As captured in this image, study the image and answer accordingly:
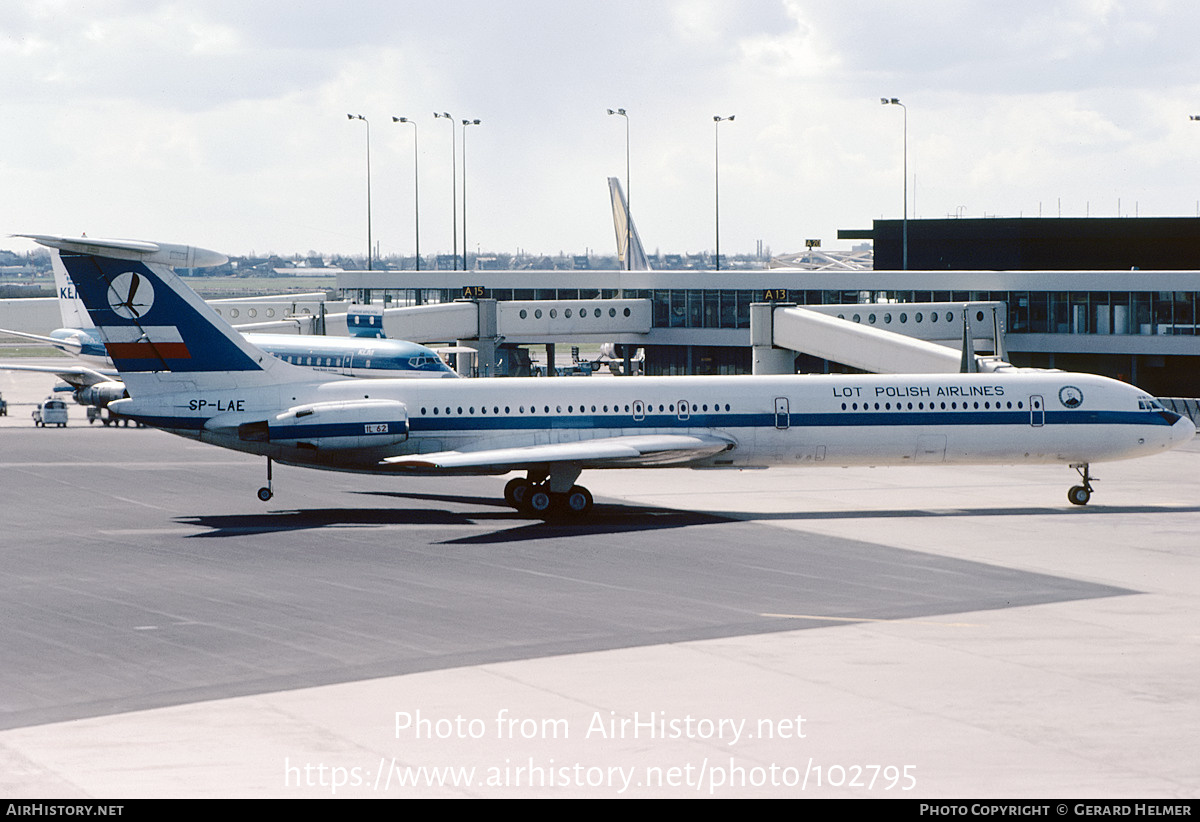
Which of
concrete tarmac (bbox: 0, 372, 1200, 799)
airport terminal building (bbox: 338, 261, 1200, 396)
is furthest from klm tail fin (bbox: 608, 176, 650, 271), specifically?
concrete tarmac (bbox: 0, 372, 1200, 799)

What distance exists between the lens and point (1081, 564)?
3198 cm

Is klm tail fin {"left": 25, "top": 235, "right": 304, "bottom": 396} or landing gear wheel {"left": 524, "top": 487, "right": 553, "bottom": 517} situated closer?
klm tail fin {"left": 25, "top": 235, "right": 304, "bottom": 396}

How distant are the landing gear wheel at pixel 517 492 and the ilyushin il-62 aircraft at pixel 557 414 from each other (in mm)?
61

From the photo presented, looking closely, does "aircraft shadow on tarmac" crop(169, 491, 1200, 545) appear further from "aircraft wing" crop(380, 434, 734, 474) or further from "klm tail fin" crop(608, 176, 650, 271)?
"klm tail fin" crop(608, 176, 650, 271)

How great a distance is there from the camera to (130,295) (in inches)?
1507

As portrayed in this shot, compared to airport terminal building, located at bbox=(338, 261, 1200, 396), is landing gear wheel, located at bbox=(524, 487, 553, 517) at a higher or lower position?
lower

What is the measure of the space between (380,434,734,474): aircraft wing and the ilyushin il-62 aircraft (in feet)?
0.21

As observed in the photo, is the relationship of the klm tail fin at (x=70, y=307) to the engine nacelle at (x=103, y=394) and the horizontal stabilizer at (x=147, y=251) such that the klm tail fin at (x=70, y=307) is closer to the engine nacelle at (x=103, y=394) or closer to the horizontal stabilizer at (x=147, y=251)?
the engine nacelle at (x=103, y=394)

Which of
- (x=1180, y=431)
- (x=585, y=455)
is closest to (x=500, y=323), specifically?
(x=585, y=455)

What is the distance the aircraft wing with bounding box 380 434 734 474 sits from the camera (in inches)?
1492

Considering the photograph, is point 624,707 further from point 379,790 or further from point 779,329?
point 779,329

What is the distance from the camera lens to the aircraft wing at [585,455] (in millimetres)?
37906

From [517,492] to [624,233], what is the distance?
297 ft
